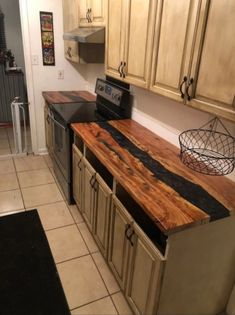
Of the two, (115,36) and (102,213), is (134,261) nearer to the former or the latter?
(102,213)

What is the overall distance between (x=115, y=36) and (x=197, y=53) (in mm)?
949

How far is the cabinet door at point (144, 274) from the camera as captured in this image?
3.91 ft

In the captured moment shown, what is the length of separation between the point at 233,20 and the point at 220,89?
0.27 metres

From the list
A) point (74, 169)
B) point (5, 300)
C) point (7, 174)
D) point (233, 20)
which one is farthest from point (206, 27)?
point (7, 174)

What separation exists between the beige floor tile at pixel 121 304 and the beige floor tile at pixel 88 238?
1.42 ft

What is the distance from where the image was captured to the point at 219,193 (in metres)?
1.30

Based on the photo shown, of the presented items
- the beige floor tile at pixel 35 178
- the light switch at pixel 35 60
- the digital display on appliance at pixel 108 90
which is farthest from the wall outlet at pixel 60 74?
the beige floor tile at pixel 35 178

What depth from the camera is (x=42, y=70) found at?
3260 millimetres

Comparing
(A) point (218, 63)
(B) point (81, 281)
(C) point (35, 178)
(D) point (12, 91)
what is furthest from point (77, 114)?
(D) point (12, 91)

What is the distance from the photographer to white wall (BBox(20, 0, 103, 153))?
2.99 m

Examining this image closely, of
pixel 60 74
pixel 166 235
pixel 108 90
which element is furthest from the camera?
pixel 60 74

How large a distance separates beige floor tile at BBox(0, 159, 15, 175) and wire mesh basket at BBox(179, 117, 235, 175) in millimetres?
2328

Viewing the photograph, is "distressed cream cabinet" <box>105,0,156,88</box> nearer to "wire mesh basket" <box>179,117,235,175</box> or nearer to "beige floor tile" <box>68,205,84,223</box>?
"wire mesh basket" <box>179,117,235,175</box>

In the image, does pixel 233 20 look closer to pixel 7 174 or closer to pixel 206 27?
pixel 206 27
